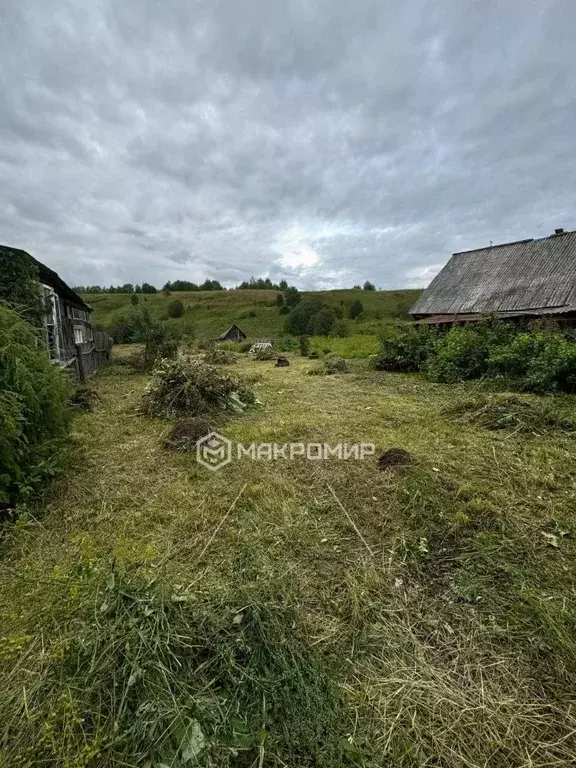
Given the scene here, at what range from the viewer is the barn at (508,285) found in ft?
41.1

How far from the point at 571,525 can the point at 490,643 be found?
1621 mm

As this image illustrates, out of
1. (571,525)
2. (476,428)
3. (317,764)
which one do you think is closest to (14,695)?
(317,764)

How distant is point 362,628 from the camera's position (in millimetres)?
2088

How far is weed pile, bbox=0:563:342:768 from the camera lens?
146 centimetres

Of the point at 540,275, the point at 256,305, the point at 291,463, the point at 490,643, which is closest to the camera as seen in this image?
the point at 490,643

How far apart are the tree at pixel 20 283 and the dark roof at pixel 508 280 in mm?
14126

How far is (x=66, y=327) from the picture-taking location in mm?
9805

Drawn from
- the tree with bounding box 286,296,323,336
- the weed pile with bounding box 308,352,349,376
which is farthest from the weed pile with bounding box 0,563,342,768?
the tree with bounding box 286,296,323,336

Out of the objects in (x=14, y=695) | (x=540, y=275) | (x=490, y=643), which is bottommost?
(x=490, y=643)

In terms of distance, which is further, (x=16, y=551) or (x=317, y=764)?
(x=16, y=551)

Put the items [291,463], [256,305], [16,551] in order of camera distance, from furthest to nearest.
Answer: [256,305], [291,463], [16,551]

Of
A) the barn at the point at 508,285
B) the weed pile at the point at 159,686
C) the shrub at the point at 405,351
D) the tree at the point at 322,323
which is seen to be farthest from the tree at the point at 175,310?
the weed pile at the point at 159,686

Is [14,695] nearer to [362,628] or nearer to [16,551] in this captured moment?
[16,551]

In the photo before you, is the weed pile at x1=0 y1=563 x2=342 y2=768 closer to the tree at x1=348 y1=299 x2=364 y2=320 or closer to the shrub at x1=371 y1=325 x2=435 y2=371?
the shrub at x1=371 y1=325 x2=435 y2=371
